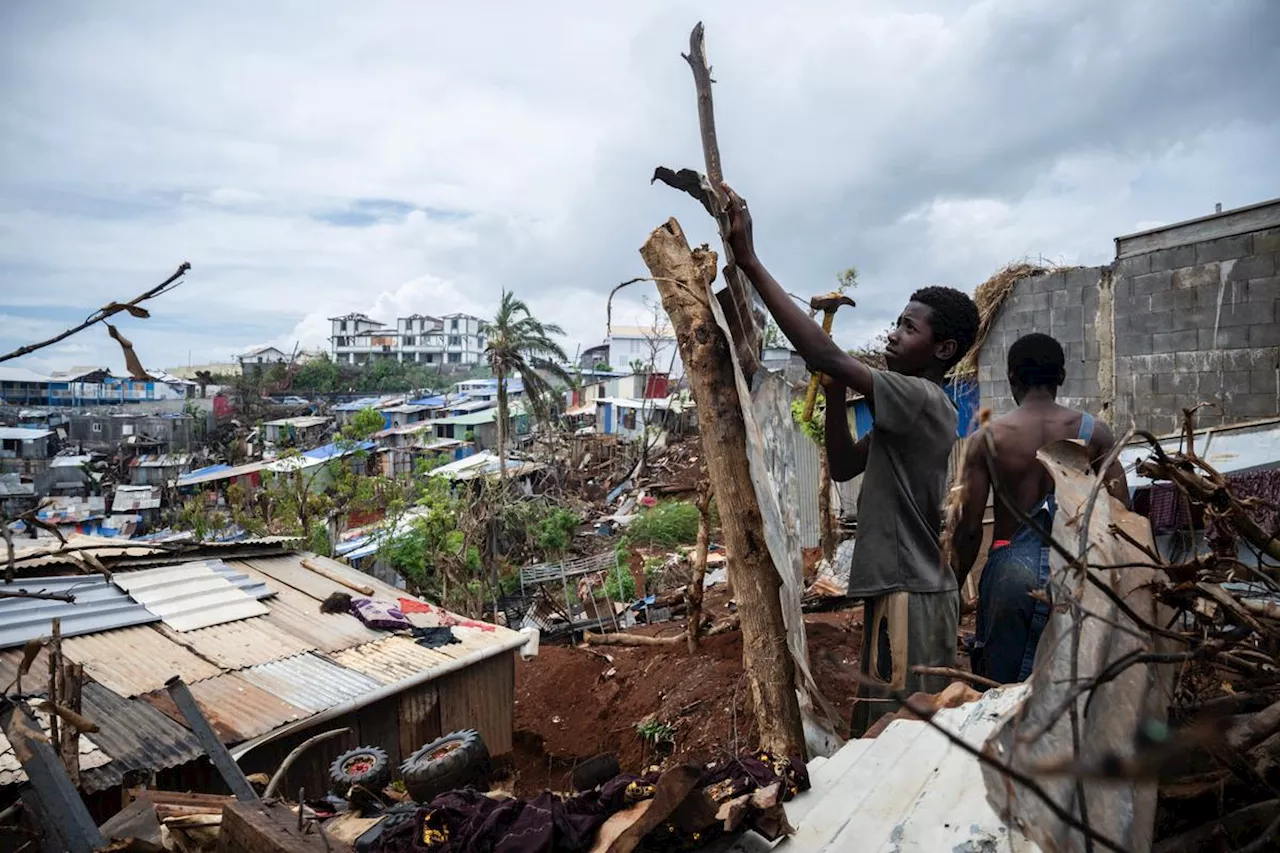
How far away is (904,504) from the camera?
2.60 m

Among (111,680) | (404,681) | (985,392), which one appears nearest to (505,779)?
(404,681)

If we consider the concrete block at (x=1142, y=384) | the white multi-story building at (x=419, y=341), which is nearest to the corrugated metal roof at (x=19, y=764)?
the concrete block at (x=1142, y=384)

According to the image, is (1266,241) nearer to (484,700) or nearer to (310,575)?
(484,700)

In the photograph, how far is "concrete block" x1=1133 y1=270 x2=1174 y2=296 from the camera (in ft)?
23.3

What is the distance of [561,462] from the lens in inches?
1201

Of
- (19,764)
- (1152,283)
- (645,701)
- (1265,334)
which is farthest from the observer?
(1152,283)

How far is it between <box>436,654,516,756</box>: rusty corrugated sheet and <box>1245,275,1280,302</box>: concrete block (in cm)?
754

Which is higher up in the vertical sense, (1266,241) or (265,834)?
(1266,241)

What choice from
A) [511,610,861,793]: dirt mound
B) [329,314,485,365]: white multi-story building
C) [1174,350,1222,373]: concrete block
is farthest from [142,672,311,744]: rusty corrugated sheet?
[329,314,485,365]: white multi-story building

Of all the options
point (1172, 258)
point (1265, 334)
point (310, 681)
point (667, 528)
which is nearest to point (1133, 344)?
point (1172, 258)

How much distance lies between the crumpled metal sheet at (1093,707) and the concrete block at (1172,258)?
22.7 ft

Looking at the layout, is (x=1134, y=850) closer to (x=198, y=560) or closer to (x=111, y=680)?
(x=111, y=680)

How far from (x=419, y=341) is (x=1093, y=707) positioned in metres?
86.2

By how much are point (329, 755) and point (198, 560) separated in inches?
113
